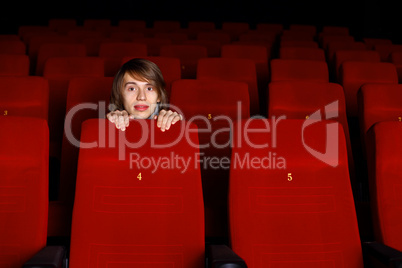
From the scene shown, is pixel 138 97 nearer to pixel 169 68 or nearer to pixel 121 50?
pixel 169 68

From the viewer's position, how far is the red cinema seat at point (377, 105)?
2.45ft

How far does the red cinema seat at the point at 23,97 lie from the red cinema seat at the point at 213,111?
0.86 feet

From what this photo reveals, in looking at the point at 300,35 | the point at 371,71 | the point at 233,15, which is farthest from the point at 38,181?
the point at 233,15

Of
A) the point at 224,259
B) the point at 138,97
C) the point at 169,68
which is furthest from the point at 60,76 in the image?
the point at 224,259

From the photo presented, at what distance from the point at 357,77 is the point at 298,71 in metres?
0.15

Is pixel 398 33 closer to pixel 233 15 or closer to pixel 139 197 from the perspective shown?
pixel 233 15

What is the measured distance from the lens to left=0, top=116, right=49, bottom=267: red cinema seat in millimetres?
462

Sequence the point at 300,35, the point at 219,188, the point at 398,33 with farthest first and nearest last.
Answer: the point at 398,33, the point at 300,35, the point at 219,188

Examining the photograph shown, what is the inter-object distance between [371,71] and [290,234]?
67 centimetres

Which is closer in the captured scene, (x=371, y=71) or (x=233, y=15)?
(x=371, y=71)

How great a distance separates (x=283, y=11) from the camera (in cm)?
265

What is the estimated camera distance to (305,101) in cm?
78

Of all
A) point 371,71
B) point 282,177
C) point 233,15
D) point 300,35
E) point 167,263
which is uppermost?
point 233,15

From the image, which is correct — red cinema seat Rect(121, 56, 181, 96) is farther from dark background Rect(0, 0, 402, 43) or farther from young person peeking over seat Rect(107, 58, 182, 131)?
dark background Rect(0, 0, 402, 43)
